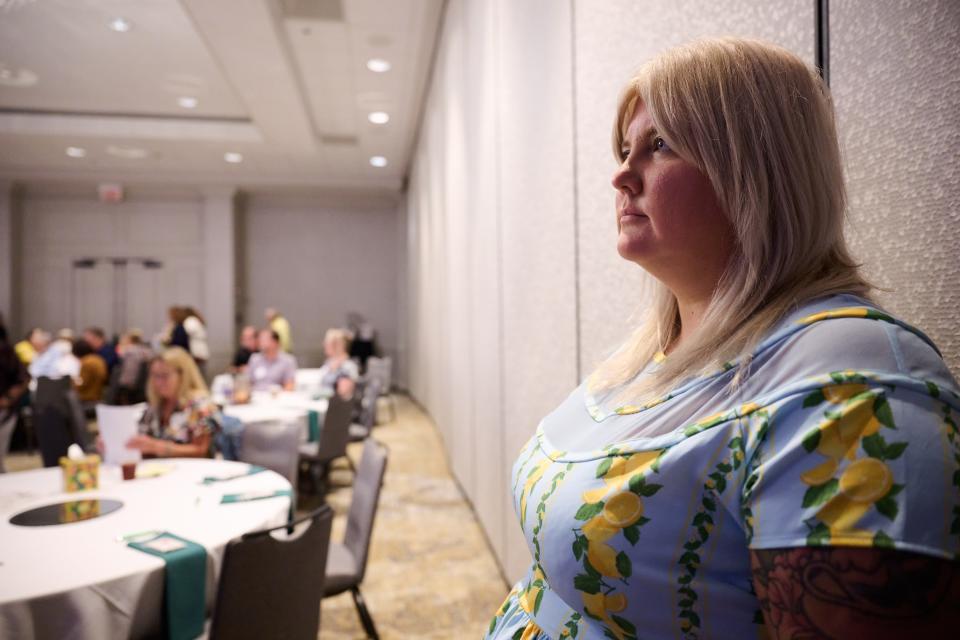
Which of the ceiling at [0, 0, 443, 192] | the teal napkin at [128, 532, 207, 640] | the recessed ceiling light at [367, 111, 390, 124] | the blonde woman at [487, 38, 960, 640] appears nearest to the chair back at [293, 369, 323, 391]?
the ceiling at [0, 0, 443, 192]

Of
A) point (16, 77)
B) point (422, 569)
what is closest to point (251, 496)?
point (422, 569)

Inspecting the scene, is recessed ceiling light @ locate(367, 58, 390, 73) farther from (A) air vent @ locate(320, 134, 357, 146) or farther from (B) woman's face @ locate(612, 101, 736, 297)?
(B) woman's face @ locate(612, 101, 736, 297)

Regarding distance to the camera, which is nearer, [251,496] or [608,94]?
[608,94]

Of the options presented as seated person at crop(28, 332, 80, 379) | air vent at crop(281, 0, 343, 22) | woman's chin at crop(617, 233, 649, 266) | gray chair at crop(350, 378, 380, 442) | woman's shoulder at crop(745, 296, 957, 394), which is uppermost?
air vent at crop(281, 0, 343, 22)

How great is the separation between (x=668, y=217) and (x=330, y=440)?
3.88 metres

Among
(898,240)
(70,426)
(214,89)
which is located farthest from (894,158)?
(214,89)

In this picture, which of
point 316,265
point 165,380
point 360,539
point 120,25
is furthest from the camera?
point 316,265

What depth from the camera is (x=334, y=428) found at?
4320mm

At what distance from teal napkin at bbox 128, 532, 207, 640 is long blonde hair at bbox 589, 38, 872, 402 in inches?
61.3

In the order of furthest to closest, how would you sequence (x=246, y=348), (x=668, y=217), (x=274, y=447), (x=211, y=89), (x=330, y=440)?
(x=246, y=348) → (x=211, y=89) → (x=330, y=440) → (x=274, y=447) → (x=668, y=217)

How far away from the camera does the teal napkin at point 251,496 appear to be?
226 cm

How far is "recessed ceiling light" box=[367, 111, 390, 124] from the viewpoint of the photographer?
25.4 ft

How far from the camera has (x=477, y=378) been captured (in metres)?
3.96

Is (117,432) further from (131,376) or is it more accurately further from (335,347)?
(131,376)
